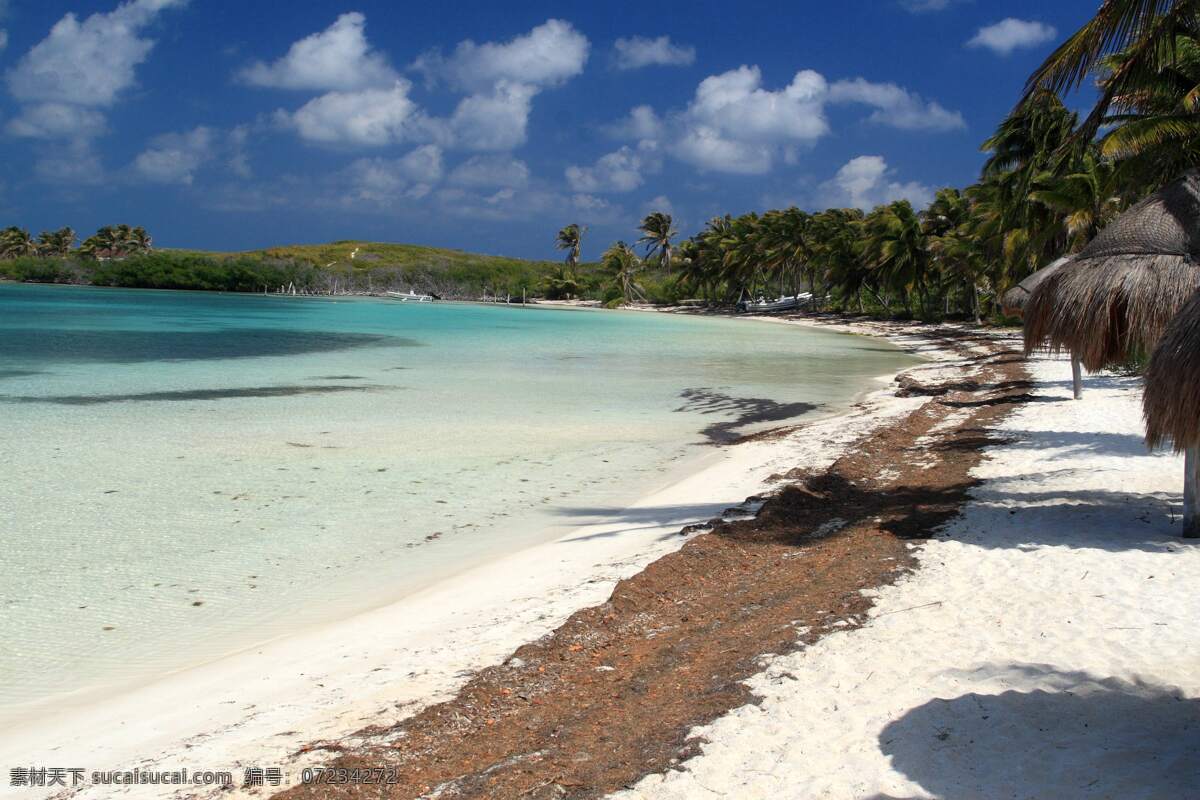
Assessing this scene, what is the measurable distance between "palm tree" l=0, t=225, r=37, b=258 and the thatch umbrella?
135 m

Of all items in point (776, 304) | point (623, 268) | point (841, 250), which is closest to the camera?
point (841, 250)

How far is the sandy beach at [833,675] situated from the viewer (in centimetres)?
331

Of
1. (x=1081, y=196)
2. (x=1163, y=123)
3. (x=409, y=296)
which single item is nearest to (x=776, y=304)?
(x=1081, y=196)

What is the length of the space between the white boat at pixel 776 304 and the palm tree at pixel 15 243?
99.7 m

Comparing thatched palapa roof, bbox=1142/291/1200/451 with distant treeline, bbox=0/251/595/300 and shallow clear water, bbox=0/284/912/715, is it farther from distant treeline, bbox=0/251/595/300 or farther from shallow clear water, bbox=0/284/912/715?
distant treeline, bbox=0/251/595/300

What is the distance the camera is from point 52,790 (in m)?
3.45

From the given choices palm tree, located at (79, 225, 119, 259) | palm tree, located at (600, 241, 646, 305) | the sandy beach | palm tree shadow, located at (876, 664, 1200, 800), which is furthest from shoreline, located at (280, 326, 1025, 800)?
palm tree, located at (79, 225, 119, 259)

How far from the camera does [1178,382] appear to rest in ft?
13.1

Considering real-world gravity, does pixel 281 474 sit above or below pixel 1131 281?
below

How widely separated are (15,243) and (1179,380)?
449ft

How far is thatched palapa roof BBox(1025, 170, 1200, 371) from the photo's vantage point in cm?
597

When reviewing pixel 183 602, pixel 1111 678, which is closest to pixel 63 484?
pixel 183 602

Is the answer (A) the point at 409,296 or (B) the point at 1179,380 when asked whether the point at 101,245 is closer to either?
(A) the point at 409,296

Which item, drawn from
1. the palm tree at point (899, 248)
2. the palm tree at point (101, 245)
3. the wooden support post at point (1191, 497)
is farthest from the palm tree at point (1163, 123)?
the palm tree at point (101, 245)
